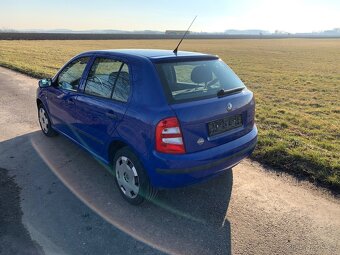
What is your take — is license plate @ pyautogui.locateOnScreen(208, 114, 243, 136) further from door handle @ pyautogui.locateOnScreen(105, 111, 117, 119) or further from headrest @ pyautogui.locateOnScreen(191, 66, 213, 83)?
door handle @ pyautogui.locateOnScreen(105, 111, 117, 119)

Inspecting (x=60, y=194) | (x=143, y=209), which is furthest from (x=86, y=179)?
(x=143, y=209)

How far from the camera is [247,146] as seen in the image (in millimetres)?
3709

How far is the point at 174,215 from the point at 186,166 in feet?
2.24

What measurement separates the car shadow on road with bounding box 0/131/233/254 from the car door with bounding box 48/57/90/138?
59 centimetres

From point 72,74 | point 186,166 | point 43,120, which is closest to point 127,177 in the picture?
point 186,166

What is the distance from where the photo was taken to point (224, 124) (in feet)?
11.2

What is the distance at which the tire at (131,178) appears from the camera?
3.37 metres

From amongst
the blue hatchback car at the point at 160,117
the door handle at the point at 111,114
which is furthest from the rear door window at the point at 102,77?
the door handle at the point at 111,114

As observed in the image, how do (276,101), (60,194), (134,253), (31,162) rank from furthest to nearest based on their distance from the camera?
(276,101) < (31,162) < (60,194) < (134,253)

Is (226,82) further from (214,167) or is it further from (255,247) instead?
(255,247)

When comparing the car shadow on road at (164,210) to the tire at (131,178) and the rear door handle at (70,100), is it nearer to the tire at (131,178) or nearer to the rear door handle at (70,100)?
the tire at (131,178)

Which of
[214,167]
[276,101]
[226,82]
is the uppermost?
[226,82]

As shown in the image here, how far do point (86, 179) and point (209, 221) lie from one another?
183 cm

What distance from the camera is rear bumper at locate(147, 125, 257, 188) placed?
10.2 ft
